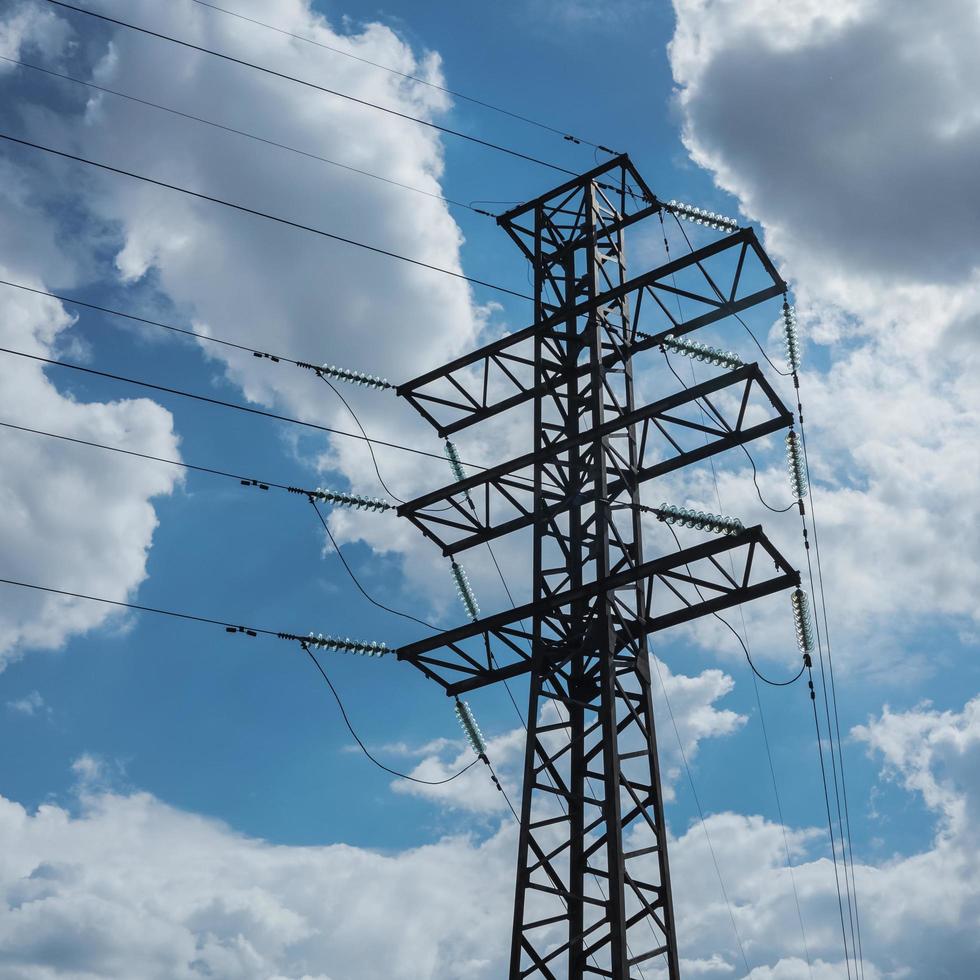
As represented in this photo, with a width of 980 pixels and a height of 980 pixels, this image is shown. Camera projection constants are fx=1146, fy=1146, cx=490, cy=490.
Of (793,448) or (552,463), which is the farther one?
(552,463)

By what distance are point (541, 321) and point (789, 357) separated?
177 inches

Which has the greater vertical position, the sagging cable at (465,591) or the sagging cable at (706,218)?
the sagging cable at (706,218)

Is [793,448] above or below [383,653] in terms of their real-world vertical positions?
above

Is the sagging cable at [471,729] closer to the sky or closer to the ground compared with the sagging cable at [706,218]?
closer to the ground

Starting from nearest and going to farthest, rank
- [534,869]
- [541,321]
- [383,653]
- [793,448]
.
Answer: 1. [534,869]
2. [793,448]
3. [383,653]
4. [541,321]

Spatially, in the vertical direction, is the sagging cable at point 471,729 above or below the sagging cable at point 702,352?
below

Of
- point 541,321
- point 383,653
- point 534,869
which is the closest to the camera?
point 534,869

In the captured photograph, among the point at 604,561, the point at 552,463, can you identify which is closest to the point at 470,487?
the point at 552,463

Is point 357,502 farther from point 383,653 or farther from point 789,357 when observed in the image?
point 789,357

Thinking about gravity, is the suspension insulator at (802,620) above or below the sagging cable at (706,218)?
below

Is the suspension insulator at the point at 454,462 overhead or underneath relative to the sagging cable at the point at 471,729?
overhead

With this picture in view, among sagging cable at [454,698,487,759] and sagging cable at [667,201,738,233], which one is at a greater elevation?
sagging cable at [667,201,738,233]

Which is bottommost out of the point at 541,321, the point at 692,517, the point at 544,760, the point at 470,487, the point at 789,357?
the point at 544,760

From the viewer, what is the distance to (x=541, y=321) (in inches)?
831
